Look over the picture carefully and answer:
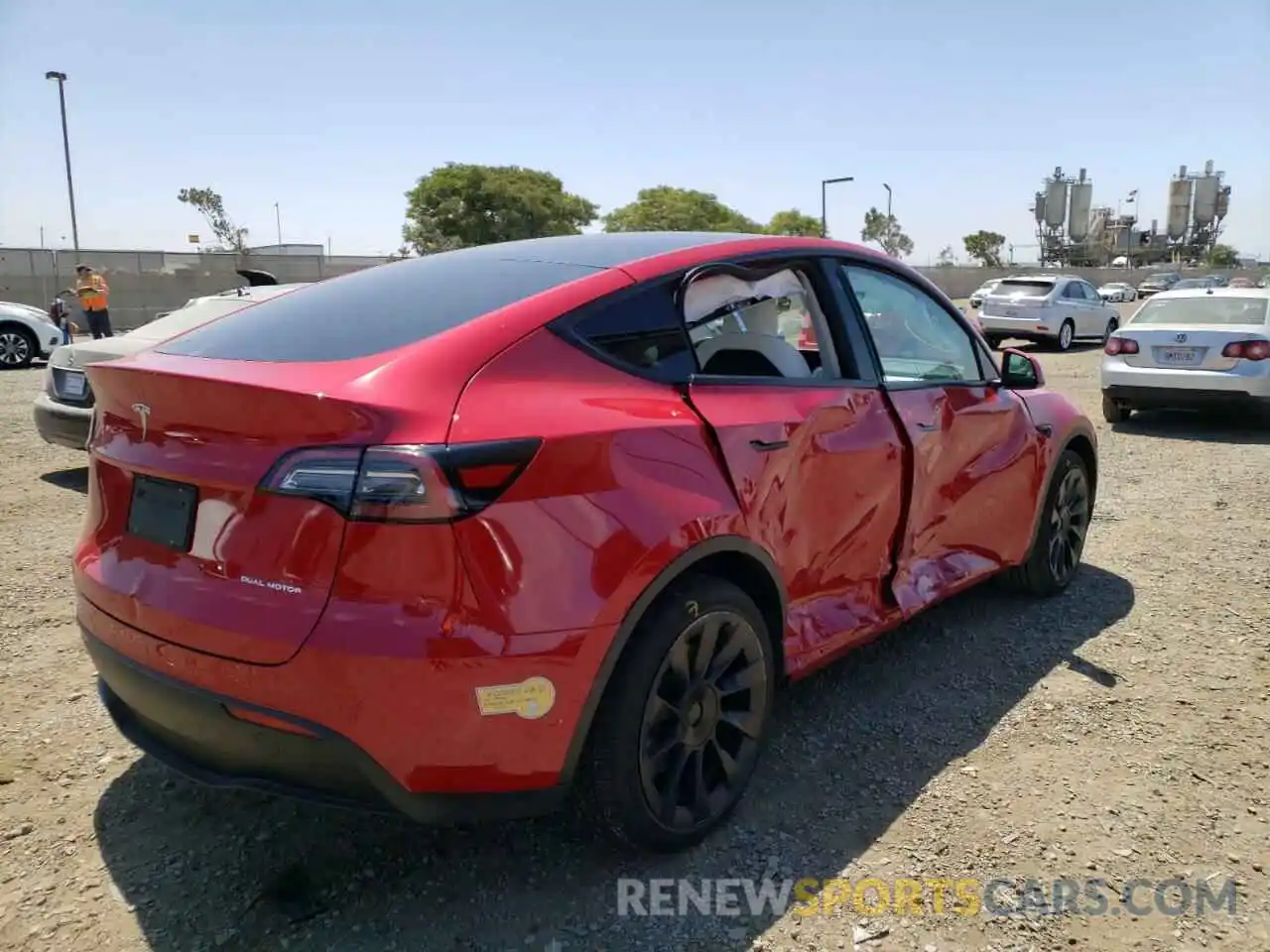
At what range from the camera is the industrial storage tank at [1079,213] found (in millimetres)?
106188

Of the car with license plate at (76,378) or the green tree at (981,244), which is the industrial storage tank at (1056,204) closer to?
the green tree at (981,244)

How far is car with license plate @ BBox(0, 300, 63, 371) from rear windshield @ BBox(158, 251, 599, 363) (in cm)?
1525

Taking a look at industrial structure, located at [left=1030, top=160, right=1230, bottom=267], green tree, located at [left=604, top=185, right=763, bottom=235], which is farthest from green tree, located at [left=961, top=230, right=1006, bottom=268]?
green tree, located at [left=604, top=185, right=763, bottom=235]

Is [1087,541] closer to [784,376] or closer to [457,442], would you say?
[784,376]

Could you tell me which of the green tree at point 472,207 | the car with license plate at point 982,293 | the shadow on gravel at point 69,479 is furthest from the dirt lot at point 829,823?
the green tree at point 472,207

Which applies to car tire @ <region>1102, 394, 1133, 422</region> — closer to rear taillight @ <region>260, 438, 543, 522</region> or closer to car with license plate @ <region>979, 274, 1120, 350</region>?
rear taillight @ <region>260, 438, 543, 522</region>

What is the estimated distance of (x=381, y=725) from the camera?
207cm

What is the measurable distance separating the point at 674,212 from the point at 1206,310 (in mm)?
65798

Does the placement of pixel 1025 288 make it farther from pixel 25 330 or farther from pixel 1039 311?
pixel 25 330

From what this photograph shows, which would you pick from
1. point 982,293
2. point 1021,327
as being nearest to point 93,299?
point 1021,327

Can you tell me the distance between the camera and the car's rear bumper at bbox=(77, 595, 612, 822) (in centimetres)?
206

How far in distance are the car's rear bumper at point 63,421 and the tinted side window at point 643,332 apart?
517cm

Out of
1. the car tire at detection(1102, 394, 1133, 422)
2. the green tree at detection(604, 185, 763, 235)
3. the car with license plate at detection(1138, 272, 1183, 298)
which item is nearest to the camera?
the car tire at detection(1102, 394, 1133, 422)

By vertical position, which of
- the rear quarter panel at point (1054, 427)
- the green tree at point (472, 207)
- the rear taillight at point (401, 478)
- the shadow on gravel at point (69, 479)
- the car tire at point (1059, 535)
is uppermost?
the green tree at point (472, 207)
